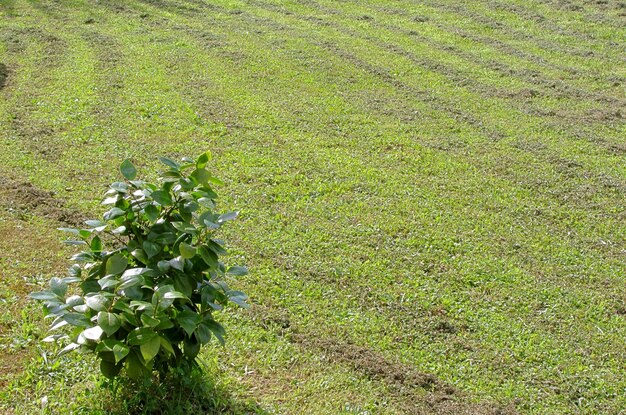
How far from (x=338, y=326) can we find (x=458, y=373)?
0.76 meters

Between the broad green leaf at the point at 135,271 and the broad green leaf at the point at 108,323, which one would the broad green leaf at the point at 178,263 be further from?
the broad green leaf at the point at 108,323

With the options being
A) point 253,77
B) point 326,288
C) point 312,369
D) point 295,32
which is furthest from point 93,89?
point 312,369

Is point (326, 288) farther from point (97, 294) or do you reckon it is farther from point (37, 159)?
point (37, 159)

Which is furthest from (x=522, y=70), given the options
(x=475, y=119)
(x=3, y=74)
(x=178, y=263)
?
(x=178, y=263)

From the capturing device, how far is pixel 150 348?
2750mm

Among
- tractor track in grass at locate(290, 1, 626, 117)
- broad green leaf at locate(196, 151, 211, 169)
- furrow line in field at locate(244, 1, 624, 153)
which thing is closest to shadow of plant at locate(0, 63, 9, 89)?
furrow line in field at locate(244, 1, 624, 153)

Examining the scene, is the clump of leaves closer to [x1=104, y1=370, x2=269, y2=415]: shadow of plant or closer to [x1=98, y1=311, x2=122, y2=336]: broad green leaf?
[x1=98, y1=311, x2=122, y2=336]: broad green leaf

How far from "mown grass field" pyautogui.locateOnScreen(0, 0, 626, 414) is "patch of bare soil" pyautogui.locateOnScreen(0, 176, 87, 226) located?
0.09ft

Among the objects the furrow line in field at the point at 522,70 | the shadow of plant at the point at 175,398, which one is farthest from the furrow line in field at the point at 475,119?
the shadow of plant at the point at 175,398

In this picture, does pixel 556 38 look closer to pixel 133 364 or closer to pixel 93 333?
pixel 133 364

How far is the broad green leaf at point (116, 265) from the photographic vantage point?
2.94 meters

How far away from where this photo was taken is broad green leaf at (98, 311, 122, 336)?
2730 millimetres

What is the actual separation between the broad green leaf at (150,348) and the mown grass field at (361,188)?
0.70 m

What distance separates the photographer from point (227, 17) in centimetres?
1232
